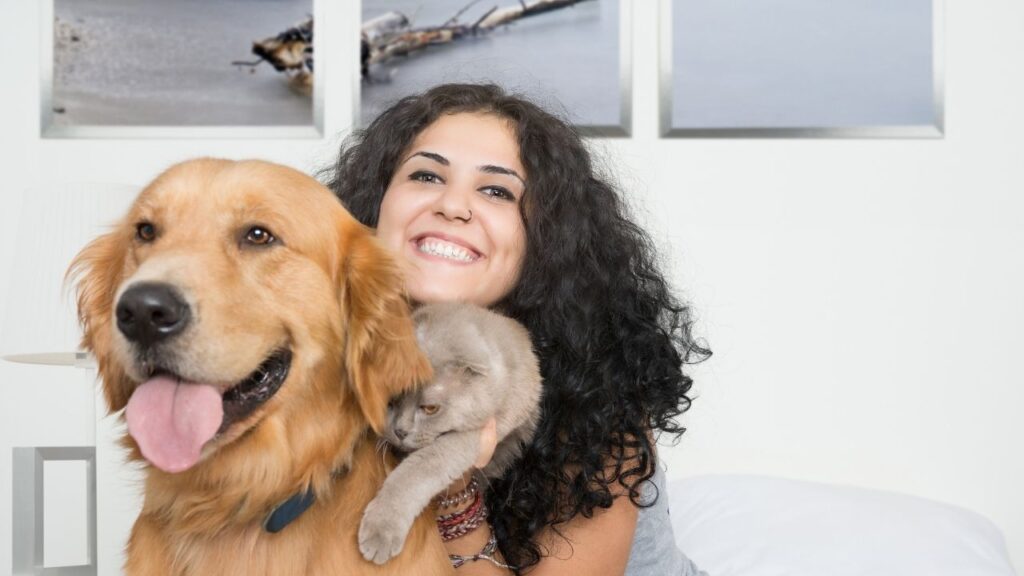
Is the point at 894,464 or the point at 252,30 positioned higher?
the point at 252,30

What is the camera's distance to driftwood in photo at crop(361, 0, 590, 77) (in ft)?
11.1

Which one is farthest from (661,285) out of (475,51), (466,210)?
(475,51)

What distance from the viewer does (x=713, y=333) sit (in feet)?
10.9

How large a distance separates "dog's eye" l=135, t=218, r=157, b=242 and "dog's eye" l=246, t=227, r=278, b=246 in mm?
149

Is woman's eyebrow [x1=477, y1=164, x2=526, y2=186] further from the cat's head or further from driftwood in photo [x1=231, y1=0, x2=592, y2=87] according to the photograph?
driftwood in photo [x1=231, y1=0, x2=592, y2=87]

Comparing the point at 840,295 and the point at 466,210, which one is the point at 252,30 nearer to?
the point at 466,210

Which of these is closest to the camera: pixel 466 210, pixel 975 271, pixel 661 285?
pixel 466 210

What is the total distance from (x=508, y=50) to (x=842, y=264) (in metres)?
1.42

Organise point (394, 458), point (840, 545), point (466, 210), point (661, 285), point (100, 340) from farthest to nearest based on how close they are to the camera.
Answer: point (840, 545) → point (661, 285) → point (466, 210) → point (394, 458) → point (100, 340)

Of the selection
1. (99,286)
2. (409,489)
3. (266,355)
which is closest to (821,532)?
(409,489)

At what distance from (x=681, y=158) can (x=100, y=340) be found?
231 centimetres

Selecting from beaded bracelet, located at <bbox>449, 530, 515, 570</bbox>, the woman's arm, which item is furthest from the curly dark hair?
beaded bracelet, located at <bbox>449, 530, 515, 570</bbox>

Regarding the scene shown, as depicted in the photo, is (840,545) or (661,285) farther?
(840,545)

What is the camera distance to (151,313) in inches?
49.0
